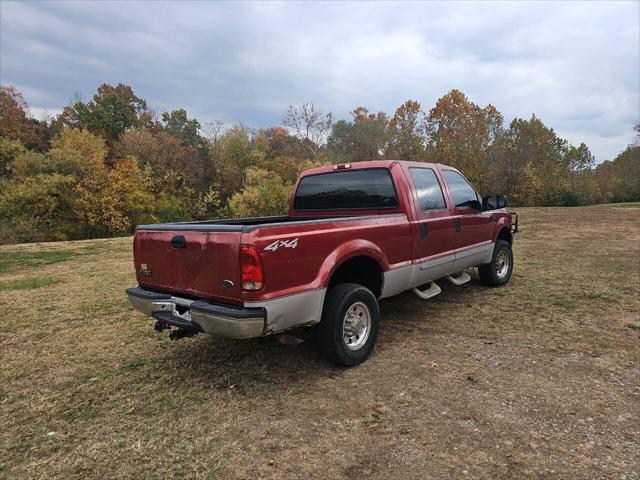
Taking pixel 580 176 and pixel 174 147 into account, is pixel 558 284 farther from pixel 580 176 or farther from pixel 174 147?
pixel 580 176

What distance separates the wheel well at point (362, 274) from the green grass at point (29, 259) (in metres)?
8.77

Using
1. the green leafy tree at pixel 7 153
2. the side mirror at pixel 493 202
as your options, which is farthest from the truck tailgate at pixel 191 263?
the green leafy tree at pixel 7 153

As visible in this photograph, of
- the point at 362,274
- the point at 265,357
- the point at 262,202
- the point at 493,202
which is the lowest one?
the point at 265,357

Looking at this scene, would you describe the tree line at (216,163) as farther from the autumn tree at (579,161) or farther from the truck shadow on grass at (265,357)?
the truck shadow on grass at (265,357)

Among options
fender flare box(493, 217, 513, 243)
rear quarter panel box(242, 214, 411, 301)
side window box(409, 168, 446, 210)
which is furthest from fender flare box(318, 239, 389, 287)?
fender flare box(493, 217, 513, 243)

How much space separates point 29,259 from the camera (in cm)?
1072

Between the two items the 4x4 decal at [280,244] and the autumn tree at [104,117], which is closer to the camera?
the 4x4 decal at [280,244]

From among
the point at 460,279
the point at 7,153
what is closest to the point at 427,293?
the point at 460,279

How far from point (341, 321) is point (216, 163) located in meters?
43.2

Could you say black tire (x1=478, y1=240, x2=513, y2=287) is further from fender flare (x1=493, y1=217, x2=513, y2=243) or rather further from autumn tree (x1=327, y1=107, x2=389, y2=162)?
autumn tree (x1=327, y1=107, x2=389, y2=162)

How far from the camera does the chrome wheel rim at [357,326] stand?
378cm

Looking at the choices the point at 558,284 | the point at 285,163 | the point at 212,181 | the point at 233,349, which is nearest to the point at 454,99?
the point at 285,163

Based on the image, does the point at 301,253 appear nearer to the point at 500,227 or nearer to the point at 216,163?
the point at 500,227

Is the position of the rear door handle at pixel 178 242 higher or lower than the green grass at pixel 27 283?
higher
